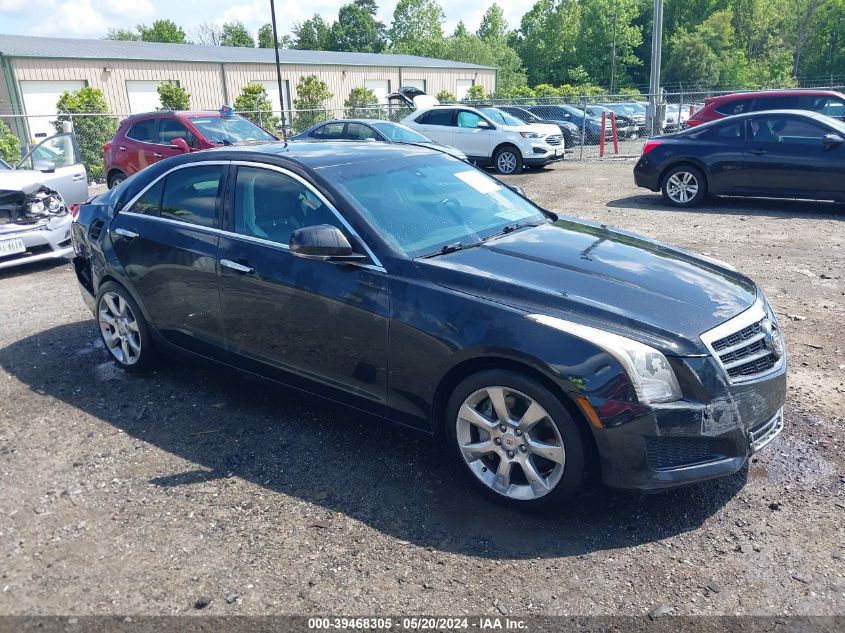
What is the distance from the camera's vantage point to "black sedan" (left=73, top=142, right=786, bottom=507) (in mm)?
3121

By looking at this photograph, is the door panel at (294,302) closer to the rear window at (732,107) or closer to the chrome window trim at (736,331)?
the chrome window trim at (736,331)

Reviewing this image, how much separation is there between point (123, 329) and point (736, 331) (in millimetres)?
4134

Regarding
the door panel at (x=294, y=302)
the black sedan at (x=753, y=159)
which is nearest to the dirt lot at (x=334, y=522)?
the door panel at (x=294, y=302)

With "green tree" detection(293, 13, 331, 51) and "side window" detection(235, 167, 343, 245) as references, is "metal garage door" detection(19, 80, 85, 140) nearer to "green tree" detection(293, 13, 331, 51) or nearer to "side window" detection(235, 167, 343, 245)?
"side window" detection(235, 167, 343, 245)

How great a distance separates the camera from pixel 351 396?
389 cm

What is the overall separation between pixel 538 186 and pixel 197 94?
81.5ft

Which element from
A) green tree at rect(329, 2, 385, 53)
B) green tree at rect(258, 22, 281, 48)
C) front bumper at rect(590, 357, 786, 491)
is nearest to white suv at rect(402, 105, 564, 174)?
front bumper at rect(590, 357, 786, 491)

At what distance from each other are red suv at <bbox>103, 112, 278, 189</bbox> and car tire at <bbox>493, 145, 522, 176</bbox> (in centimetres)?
645

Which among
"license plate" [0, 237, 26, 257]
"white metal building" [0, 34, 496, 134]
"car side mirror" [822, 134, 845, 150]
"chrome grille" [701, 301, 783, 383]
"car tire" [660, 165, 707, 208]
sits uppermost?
"white metal building" [0, 34, 496, 134]

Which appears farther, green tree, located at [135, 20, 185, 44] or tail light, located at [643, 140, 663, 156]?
green tree, located at [135, 20, 185, 44]

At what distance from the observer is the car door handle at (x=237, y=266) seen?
4160 mm

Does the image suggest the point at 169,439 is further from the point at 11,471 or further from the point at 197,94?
the point at 197,94

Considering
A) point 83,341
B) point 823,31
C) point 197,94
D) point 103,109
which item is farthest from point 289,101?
point 823,31

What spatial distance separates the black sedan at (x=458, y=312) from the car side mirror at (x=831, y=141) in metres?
7.41
